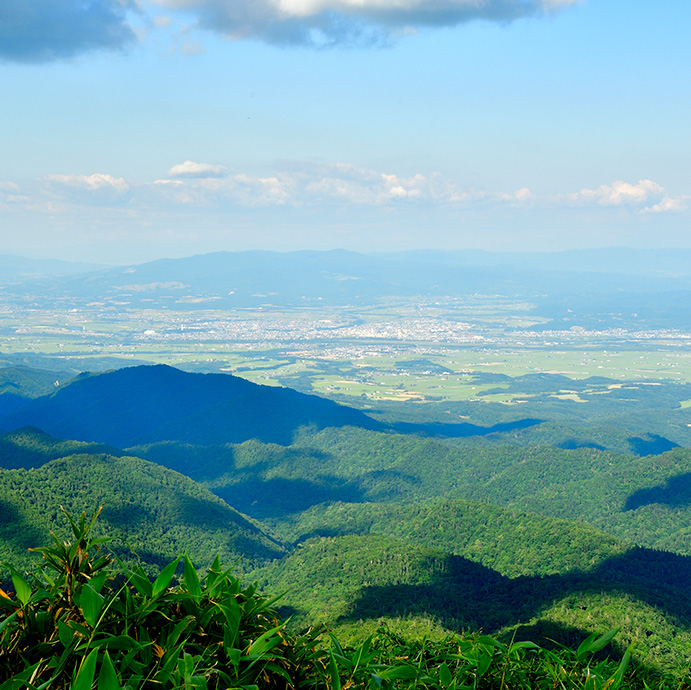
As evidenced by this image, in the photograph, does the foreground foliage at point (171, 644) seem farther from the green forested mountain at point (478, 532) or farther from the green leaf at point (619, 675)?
the green forested mountain at point (478, 532)

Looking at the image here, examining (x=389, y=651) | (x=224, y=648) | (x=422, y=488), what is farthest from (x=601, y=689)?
(x=422, y=488)

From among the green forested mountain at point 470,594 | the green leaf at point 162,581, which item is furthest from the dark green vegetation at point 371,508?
the green leaf at point 162,581

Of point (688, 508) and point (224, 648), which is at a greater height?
point (224, 648)

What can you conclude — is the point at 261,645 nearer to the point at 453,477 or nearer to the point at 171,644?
the point at 171,644

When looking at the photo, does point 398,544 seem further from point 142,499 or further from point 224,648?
point 224,648

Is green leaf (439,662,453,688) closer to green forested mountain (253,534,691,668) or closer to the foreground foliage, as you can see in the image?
the foreground foliage

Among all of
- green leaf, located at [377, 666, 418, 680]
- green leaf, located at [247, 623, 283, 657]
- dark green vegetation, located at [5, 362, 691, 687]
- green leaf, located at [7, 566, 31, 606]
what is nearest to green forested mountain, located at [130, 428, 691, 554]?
dark green vegetation, located at [5, 362, 691, 687]

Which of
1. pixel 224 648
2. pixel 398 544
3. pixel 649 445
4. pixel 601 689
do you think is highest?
pixel 224 648
